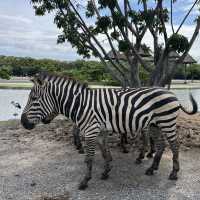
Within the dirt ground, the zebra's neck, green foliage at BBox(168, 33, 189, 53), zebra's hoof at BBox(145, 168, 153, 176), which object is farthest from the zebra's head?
green foliage at BBox(168, 33, 189, 53)

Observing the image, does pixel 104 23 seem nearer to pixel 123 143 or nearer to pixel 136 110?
pixel 123 143

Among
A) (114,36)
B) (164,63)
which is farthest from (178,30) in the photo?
(114,36)

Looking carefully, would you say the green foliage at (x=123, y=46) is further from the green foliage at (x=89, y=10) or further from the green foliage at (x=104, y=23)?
the green foliage at (x=89, y=10)

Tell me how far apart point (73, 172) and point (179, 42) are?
3380mm

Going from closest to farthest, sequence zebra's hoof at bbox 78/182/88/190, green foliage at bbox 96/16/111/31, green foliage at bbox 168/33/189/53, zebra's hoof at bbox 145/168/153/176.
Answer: zebra's hoof at bbox 78/182/88/190 < zebra's hoof at bbox 145/168/153/176 < green foliage at bbox 168/33/189/53 < green foliage at bbox 96/16/111/31

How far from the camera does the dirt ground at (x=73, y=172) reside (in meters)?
5.43

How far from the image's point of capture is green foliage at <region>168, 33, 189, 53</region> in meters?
7.72

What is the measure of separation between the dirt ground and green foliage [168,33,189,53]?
1.92 metres

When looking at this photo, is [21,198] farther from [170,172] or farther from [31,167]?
[170,172]

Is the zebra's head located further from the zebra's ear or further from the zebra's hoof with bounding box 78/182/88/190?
the zebra's hoof with bounding box 78/182/88/190

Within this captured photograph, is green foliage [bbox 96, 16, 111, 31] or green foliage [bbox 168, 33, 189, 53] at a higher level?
green foliage [bbox 96, 16, 111, 31]

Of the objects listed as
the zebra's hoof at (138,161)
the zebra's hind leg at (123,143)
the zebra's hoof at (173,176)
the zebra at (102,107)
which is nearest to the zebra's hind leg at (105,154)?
the zebra at (102,107)

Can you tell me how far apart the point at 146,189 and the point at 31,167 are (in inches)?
85.4

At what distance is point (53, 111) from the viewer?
5.97 metres
